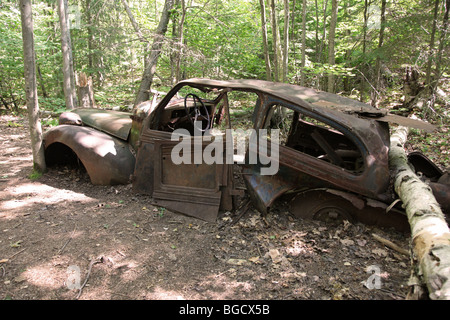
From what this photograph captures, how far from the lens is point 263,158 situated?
10.7 feet

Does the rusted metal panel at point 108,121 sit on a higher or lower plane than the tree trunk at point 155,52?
lower

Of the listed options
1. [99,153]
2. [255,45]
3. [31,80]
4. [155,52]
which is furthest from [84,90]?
[255,45]

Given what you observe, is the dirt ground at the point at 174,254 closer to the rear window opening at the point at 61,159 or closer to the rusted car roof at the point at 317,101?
the rear window opening at the point at 61,159

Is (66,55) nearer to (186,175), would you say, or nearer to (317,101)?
(186,175)

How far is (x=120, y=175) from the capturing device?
4156 mm

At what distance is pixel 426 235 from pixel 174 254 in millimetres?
2186

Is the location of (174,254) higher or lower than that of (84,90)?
lower

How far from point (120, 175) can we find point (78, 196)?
603 mm

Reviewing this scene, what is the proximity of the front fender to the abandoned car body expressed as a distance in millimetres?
13

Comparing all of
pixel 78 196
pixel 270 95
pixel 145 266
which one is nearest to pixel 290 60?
pixel 270 95

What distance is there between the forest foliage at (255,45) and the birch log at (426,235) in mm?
4589

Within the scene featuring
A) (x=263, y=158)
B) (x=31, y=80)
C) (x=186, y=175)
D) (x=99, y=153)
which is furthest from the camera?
(x=31, y=80)

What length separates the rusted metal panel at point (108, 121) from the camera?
449 cm

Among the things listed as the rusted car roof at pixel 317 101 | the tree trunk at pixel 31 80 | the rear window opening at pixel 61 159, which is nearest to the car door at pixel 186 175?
the rusted car roof at pixel 317 101
